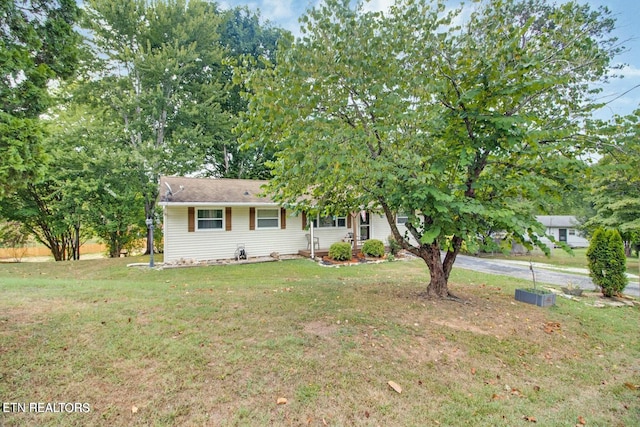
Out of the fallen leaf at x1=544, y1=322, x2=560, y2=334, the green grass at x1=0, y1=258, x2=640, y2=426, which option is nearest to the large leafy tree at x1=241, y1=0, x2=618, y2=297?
the fallen leaf at x1=544, y1=322, x2=560, y2=334

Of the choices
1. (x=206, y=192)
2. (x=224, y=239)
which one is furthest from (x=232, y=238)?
(x=206, y=192)

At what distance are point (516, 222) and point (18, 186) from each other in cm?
689

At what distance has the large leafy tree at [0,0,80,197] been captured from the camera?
10.8 feet

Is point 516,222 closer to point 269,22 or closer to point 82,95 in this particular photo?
point 82,95

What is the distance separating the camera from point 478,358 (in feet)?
11.7

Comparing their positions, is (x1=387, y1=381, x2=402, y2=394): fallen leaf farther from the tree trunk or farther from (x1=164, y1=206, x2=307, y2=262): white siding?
(x1=164, y1=206, x2=307, y2=262): white siding

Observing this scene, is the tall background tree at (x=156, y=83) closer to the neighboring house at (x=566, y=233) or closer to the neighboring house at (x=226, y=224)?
the neighboring house at (x=226, y=224)

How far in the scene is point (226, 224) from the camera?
40.3 feet

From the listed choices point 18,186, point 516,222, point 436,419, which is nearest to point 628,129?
point 516,222

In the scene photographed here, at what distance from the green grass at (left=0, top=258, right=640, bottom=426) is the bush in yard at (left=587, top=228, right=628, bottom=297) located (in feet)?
4.93

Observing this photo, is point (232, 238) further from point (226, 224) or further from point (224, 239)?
point (226, 224)

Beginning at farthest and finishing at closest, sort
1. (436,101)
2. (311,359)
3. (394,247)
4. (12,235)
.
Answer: (12,235) → (394,247) → (436,101) → (311,359)

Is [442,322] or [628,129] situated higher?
[628,129]

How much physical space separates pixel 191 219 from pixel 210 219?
2.42 ft
